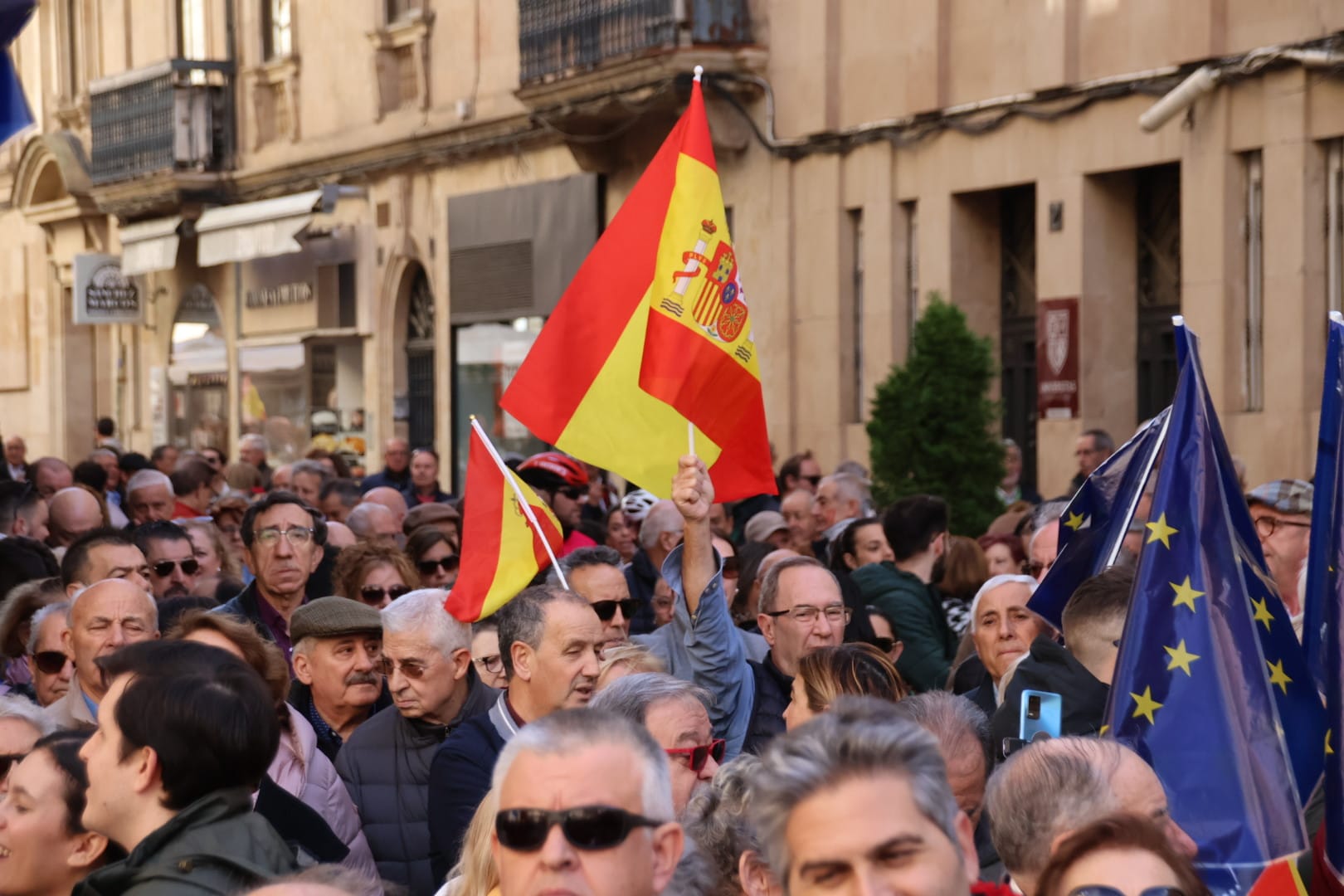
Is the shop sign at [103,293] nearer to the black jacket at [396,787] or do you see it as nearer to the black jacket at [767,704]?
the black jacket at [767,704]

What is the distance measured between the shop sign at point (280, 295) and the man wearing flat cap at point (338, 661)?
20374 millimetres

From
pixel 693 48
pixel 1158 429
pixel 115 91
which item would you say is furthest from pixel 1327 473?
pixel 115 91

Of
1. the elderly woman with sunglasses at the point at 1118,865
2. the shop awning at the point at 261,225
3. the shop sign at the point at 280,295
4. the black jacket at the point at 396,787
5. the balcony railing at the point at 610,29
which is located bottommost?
the black jacket at the point at 396,787

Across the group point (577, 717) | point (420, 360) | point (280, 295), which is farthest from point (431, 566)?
point (280, 295)

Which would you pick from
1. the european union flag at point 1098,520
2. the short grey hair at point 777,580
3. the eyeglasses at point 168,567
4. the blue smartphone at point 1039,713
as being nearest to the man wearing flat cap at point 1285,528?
the european union flag at point 1098,520

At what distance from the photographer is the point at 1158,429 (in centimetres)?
661

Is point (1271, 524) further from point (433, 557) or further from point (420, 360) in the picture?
point (420, 360)

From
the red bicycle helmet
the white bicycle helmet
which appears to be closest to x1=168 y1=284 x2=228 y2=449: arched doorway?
the red bicycle helmet

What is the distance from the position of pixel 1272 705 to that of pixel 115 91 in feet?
91.2

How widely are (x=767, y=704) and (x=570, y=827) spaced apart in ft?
11.3

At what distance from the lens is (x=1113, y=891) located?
11.2ft

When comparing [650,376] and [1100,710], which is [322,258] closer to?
[650,376]

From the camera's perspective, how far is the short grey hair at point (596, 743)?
3350 mm

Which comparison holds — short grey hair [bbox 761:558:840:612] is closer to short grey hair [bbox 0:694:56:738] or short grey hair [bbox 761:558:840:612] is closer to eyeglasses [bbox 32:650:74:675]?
eyeglasses [bbox 32:650:74:675]
